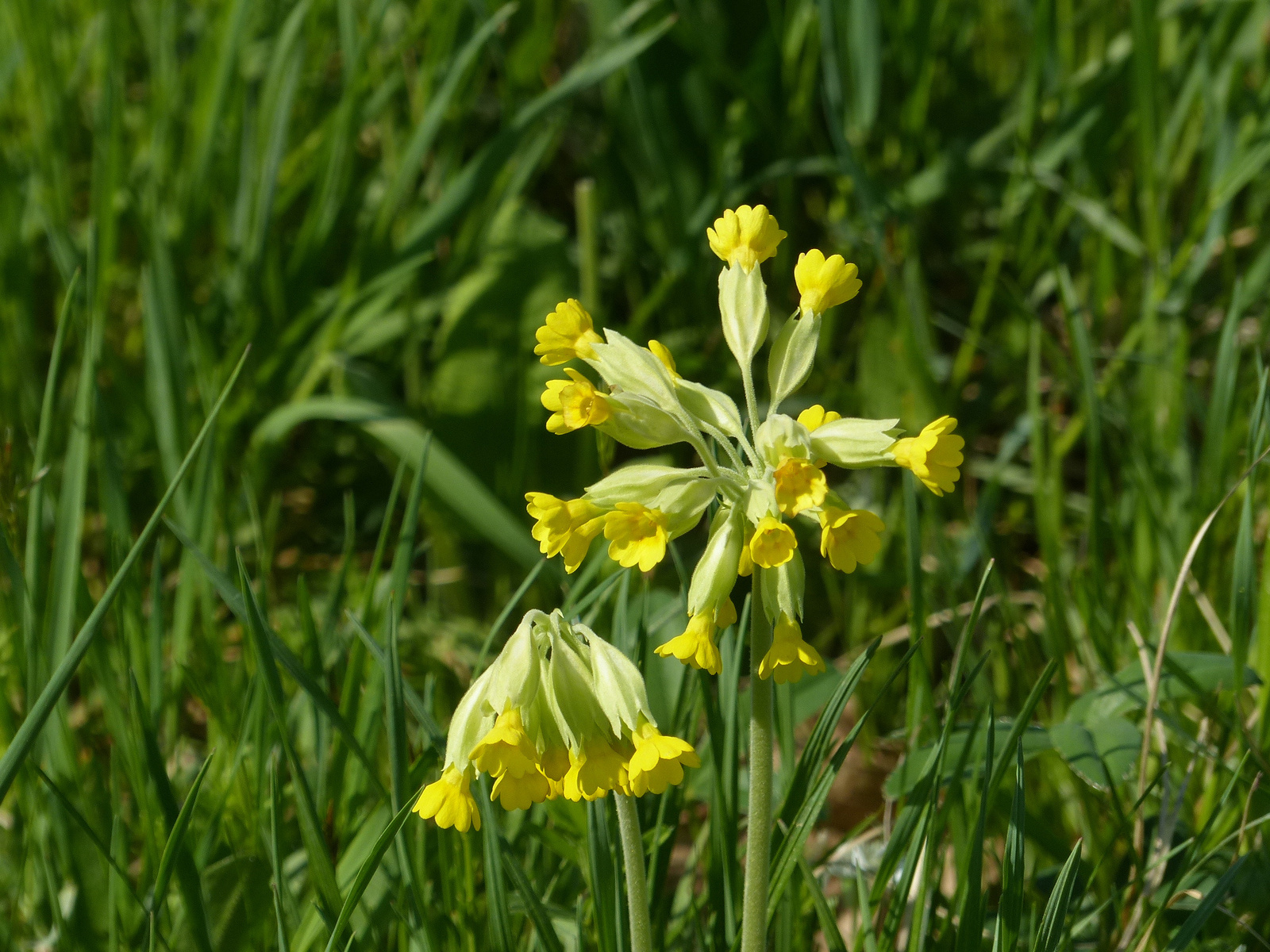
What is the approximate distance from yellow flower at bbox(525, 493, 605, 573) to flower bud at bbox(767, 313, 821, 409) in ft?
0.88

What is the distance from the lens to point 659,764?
1232mm

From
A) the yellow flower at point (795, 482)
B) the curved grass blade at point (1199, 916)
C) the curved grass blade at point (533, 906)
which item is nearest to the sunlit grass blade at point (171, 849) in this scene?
the curved grass blade at point (533, 906)

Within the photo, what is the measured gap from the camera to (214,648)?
6.57 ft

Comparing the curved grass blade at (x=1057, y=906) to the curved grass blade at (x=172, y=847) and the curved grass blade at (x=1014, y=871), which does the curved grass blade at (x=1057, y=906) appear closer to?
the curved grass blade at (x=1014, y=871)

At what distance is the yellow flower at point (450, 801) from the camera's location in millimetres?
1276

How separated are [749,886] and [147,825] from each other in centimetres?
83

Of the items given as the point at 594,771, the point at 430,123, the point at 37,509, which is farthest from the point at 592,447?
the point at 594,771

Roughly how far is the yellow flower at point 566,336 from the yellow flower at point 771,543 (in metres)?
0.35

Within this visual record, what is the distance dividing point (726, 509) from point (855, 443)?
142 mm

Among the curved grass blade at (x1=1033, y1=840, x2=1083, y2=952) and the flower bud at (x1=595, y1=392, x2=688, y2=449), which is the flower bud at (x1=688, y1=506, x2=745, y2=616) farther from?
the curved grass blade at (x1=1033, y1=840, x2=1083, y2=952)

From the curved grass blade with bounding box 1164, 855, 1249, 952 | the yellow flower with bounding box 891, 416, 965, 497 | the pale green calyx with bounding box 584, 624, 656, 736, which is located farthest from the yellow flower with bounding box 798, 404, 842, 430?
the curved grass blade with bounding box 1164, 855, 1249, 952

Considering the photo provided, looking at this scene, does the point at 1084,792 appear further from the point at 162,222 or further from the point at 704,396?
the point at 162,222

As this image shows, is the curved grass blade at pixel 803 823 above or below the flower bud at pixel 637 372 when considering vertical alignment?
below

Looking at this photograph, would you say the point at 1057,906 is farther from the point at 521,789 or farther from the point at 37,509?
the point at 37,509
